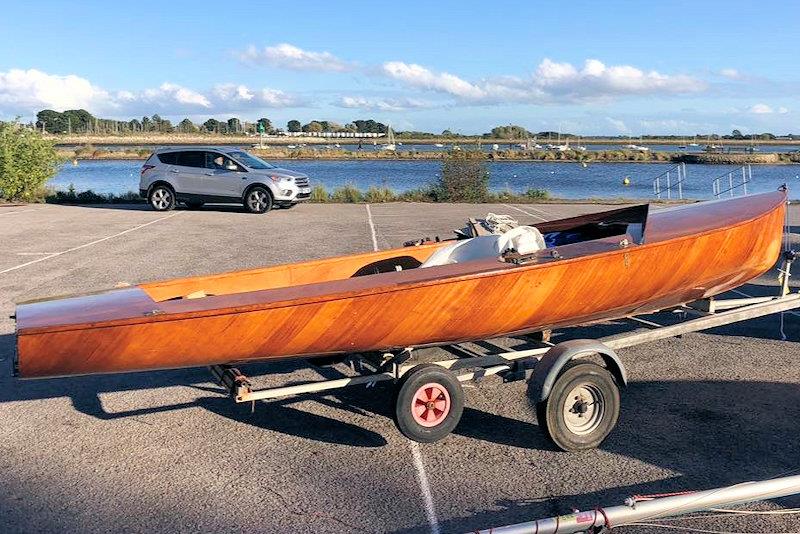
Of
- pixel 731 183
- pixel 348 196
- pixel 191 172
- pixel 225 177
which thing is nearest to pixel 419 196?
pixel 348 196

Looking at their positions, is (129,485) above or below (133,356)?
below

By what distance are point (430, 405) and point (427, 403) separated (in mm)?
26

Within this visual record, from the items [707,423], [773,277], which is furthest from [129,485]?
[773,277]

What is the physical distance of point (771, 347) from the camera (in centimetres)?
698

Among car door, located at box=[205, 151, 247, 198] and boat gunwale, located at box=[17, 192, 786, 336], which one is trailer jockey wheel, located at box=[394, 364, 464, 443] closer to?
boat gunwale, located at box=[17, 192, 786, 336]

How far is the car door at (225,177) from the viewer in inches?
774

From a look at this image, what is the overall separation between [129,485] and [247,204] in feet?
51.9

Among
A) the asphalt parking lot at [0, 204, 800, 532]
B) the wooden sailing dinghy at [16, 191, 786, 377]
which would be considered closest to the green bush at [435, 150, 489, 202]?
the asphalt parking lot at [0, 204, 800, 532]

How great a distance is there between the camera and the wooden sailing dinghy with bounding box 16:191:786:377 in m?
4.43

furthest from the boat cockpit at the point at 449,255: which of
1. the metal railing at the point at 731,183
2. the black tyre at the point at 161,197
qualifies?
the black tyre at the point at 161,197

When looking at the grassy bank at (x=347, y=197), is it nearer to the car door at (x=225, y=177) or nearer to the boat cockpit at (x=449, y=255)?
the car door at (x=225, y=177)

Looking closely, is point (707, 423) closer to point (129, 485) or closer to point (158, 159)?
point (129, 485)

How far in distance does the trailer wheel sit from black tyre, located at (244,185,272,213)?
1585 centimetres

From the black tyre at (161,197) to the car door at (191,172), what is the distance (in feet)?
1.18
